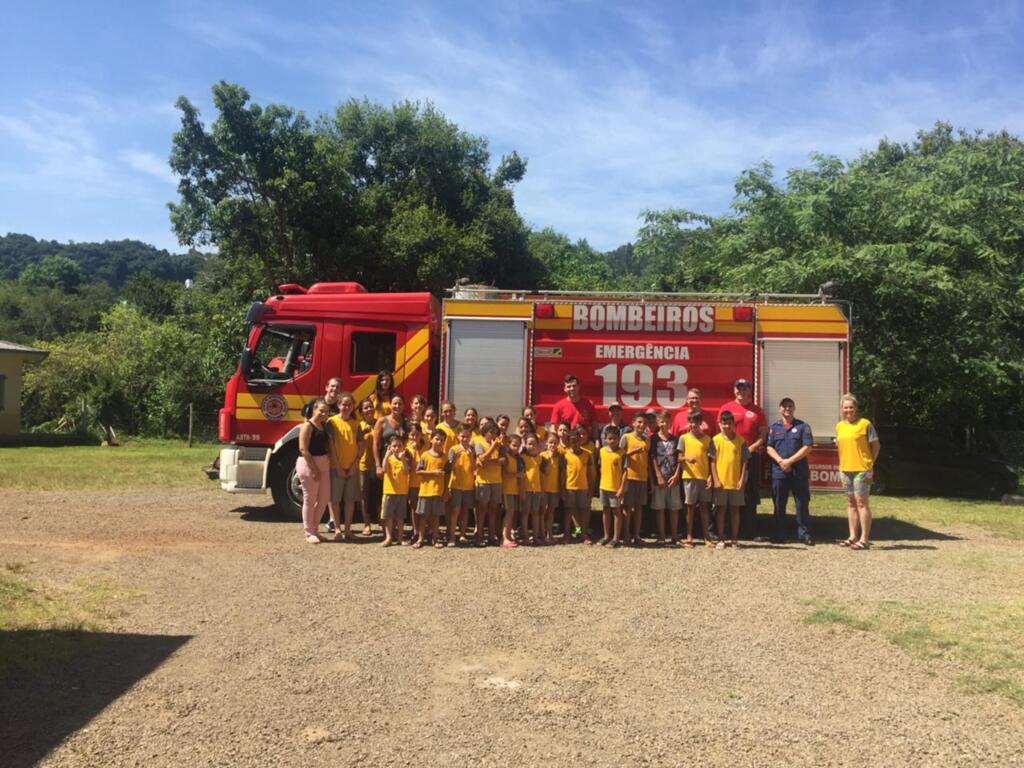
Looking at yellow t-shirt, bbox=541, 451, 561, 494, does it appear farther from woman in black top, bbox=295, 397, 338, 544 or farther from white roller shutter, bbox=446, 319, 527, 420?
woman in black top, bbox=295, 397, 338, 544

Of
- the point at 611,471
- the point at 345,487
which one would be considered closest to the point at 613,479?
the point at 611,471

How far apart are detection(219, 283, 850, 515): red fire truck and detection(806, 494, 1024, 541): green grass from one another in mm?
3089

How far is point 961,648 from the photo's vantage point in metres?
5.75

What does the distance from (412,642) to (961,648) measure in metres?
3.73

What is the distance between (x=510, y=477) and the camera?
378 inches

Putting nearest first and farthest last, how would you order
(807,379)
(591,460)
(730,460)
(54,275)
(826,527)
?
(730,460)
(591,460)
(807,379)
(826,527)
(54,275)

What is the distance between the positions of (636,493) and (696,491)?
689 mm

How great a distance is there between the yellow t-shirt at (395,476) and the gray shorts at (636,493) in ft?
8.30

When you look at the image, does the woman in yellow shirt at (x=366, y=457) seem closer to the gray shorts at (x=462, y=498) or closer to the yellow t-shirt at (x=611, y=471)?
the gray shorts at (x=462, y=498)

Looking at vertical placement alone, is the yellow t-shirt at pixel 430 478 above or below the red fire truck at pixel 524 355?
below

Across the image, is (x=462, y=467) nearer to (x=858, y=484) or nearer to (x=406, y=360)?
(x=406, y=360)

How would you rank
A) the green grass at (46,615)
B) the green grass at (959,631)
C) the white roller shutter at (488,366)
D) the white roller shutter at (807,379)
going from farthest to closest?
the white roller shutter at (488,366) < the white roller shutter at (807,379) < the green grass at (46,615) < the green grass at (959,631)

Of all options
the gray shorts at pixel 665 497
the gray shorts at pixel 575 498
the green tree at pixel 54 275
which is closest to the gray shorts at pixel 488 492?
the gray shorts at pixel 575 498

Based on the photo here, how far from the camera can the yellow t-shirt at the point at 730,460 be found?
9695 millimetres
